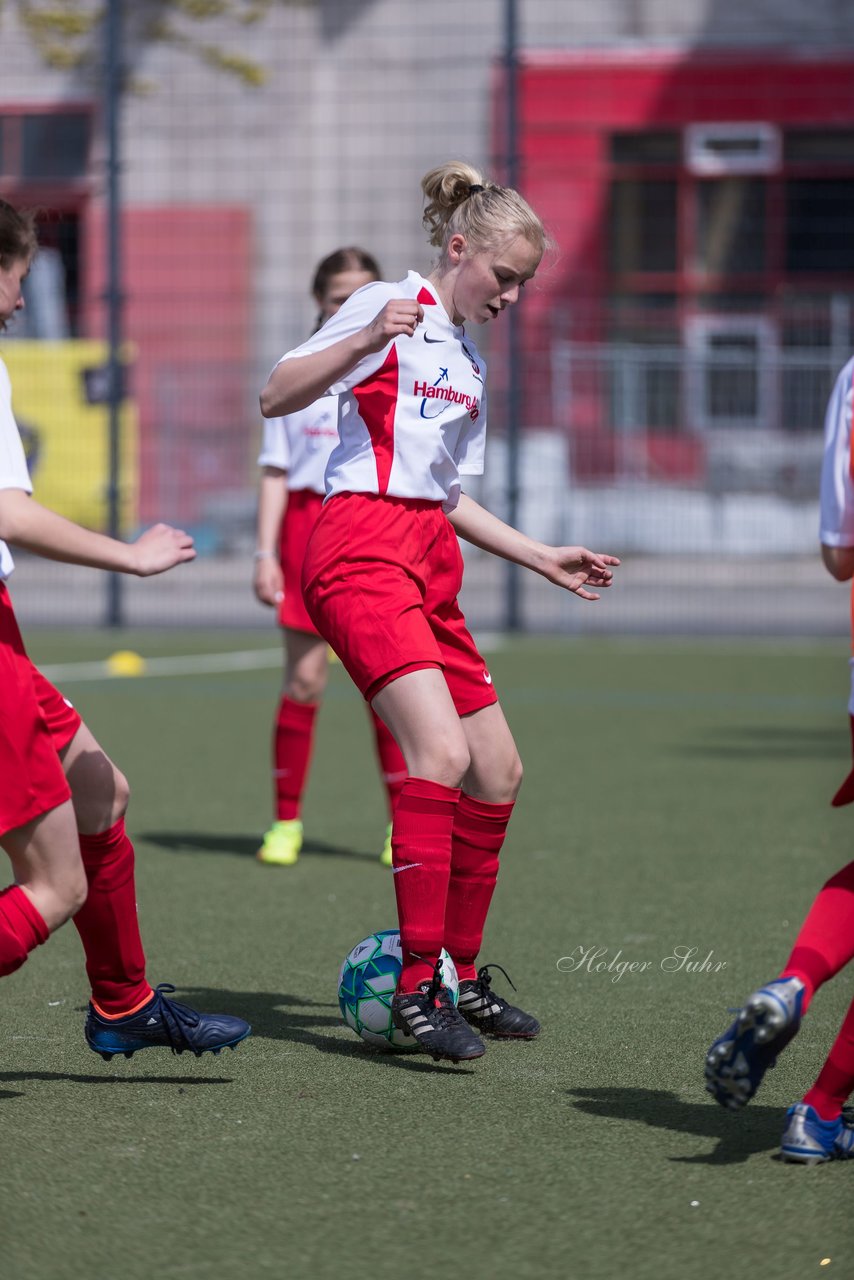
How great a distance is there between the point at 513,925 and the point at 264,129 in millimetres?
16858

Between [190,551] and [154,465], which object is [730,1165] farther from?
[154,465]

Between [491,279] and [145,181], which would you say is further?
[145,181]

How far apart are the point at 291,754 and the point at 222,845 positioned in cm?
42

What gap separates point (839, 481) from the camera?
297cm

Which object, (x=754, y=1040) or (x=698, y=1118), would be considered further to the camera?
(x=698, y=1118)

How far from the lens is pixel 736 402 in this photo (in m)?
16.5

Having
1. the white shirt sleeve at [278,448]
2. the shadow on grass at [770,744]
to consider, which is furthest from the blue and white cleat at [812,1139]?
the shadow on grass at [770,744]

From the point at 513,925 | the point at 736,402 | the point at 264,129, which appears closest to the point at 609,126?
the point at 264,129

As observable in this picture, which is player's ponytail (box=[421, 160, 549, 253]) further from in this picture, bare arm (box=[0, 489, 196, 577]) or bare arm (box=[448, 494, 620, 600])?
bare arm (box=[0, 489, 196, 577])

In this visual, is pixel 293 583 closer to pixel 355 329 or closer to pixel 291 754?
pixel 291 754

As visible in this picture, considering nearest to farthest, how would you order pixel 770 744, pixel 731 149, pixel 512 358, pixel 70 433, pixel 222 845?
pixel 222 845
pixel 770 744
pixel 512 358
pixel 70 433
pixel 731 149

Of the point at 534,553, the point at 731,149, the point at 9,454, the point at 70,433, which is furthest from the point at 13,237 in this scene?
the point at 731,149

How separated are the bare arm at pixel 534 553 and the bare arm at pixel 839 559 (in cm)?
95

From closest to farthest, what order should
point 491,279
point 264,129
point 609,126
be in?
1. point 491,279
2. point 264,129
3. point 609,126
